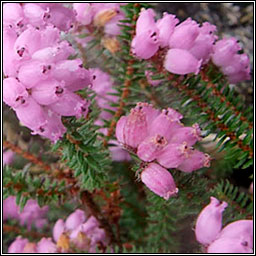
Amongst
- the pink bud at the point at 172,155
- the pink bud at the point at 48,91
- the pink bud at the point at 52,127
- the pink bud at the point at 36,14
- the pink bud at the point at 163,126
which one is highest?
the pink bud at the point at 36,14

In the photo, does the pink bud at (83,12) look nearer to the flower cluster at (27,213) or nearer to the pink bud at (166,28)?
the pink bud at (166,28)

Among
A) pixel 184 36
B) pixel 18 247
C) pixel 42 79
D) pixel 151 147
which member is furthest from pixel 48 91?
pixel 18 247

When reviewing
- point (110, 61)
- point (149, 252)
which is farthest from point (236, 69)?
point (149, 252)

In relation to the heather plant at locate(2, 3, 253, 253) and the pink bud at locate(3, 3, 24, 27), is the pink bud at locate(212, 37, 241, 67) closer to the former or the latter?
the heather plant at locate(2, 3, 253, 253)

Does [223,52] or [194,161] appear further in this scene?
[223,52]

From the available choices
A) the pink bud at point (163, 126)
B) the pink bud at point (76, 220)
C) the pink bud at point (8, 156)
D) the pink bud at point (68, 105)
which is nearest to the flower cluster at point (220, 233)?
the pink bud at point (163, 126)

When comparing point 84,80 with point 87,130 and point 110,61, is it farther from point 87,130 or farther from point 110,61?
point 110,61

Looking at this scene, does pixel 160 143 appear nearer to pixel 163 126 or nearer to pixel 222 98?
pixel 163 126
